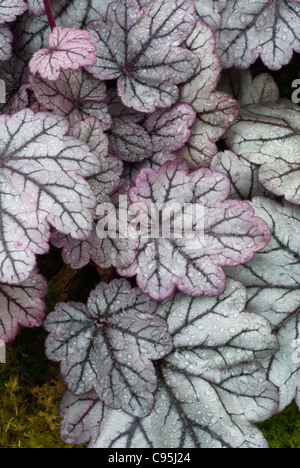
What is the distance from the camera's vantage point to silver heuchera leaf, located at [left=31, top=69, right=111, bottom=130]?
1.48m

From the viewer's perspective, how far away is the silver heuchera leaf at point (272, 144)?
5.01 ft

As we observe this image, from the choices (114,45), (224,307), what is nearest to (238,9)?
(114,45)

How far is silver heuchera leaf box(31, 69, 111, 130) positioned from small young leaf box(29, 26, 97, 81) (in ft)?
0.19

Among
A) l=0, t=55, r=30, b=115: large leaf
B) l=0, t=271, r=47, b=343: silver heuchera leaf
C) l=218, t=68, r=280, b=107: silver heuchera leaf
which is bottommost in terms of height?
l=0, t=271, r=47, b=343: silver heuchera leaf

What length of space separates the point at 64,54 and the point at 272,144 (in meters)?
0.64

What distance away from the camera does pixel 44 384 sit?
1.61 meters

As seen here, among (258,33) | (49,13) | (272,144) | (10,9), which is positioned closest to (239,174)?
(272,144)

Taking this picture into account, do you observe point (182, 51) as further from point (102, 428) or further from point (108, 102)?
point (102, 428)

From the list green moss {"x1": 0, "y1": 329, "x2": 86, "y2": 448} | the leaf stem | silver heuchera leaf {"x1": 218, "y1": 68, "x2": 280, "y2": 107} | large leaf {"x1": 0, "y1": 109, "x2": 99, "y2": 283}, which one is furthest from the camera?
silver heuchera leaf {"x1": 218, "y1": 68, "x2": 280, "y2": 107}

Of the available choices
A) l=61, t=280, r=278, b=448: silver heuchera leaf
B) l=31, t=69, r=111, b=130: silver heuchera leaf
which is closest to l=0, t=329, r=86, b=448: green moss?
l=61, t=280, r=278, b=448: silver heuchera leaf

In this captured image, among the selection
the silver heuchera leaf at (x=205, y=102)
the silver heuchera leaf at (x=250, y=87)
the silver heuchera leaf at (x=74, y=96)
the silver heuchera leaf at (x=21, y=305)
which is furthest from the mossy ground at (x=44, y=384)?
the silver heuchera leaf at (x=74, y=96)

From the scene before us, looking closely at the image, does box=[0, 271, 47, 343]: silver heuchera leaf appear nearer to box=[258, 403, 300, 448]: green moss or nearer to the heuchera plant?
the heuchera plant

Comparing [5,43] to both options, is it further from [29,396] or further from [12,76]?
[29,396]

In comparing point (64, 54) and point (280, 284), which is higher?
point (64, 54)
